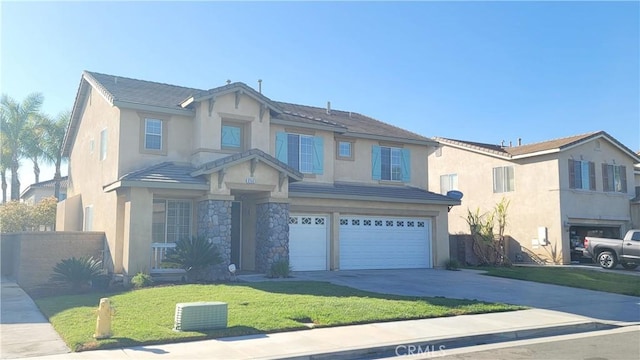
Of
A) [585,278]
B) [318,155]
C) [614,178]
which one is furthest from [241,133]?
[614,178]

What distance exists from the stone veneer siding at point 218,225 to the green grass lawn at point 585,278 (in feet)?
34.5

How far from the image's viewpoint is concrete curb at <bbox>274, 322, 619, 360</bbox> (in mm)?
8750

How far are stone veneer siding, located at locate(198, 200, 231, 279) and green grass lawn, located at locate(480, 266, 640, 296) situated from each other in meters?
10.5

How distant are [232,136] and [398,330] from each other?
472 inches

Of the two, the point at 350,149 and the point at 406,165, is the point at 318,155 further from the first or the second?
the point at 406,165

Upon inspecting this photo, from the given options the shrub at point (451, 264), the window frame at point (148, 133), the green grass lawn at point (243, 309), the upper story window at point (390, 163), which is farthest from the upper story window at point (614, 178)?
the window frame at point (148, 133)

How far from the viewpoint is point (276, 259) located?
18.6 m

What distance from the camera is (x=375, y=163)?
2423 cm

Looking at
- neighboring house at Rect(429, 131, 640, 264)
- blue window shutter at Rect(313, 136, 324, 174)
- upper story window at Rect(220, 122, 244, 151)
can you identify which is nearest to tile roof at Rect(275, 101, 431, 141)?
blue window shutter at Rect(313, 136, 324, 174)

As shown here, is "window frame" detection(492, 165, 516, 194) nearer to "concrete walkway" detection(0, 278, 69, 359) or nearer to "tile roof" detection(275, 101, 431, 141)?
"tile roof" detection(275, 101, 431, 141)

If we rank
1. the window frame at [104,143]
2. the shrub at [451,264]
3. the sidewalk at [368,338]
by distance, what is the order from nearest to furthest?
the sidewalk at [368,338], the window frame at [104,143], the shrub at [451,264]

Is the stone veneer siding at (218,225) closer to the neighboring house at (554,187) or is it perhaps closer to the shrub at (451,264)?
the shrub at (451,264)

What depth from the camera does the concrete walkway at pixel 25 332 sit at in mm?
8722

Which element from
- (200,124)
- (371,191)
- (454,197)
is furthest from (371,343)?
(454,197)
